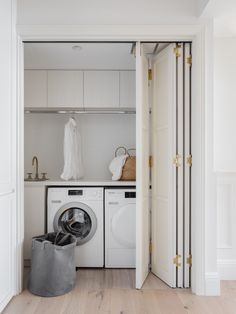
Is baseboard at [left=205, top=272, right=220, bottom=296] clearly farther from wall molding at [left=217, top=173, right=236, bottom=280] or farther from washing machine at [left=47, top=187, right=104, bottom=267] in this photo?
washing machine at [left=47, top=187, right=104, bottom=267]

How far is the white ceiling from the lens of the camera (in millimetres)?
2816

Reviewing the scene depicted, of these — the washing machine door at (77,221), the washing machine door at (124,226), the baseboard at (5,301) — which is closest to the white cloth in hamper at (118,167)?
the washing machine door at (124,226)

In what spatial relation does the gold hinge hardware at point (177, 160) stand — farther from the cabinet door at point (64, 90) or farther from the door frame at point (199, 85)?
the cabinet door at point (64, 90)

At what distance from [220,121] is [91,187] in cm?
151

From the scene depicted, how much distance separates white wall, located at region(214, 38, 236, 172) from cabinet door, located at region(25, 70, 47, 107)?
79.4 inches

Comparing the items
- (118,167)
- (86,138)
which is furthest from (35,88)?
(118,167)

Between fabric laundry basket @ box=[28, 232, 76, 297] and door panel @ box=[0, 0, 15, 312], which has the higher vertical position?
door panel @ box=[0, 0, 15, 312]

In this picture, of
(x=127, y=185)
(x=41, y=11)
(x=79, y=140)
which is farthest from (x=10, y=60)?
(x=127, y=185)

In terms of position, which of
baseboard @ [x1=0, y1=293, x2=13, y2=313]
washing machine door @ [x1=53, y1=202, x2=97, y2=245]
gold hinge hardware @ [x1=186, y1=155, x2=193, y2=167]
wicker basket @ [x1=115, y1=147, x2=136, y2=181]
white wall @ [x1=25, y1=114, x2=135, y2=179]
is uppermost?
white wall @ [x1=25, y1=114, x2=135, y2=179]

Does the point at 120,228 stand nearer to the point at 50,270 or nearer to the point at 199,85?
the point at 50,270

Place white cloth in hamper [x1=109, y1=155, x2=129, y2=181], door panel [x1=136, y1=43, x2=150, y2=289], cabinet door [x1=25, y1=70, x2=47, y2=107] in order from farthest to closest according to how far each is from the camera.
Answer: cabinet door [x1=25, y1=70, x2=47, y2=107] → white cloth in hamper [x1=109, y1=155, x2=129, y2=181] → door panel [x1=136, y1=43, x2=150, y2=289]

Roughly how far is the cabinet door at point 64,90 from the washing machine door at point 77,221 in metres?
1.28

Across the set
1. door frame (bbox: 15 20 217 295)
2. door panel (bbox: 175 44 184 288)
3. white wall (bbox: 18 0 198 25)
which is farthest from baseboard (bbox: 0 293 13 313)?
white wall (bbox: 18 0 198 25)

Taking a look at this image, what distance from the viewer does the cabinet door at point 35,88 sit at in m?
3.49
